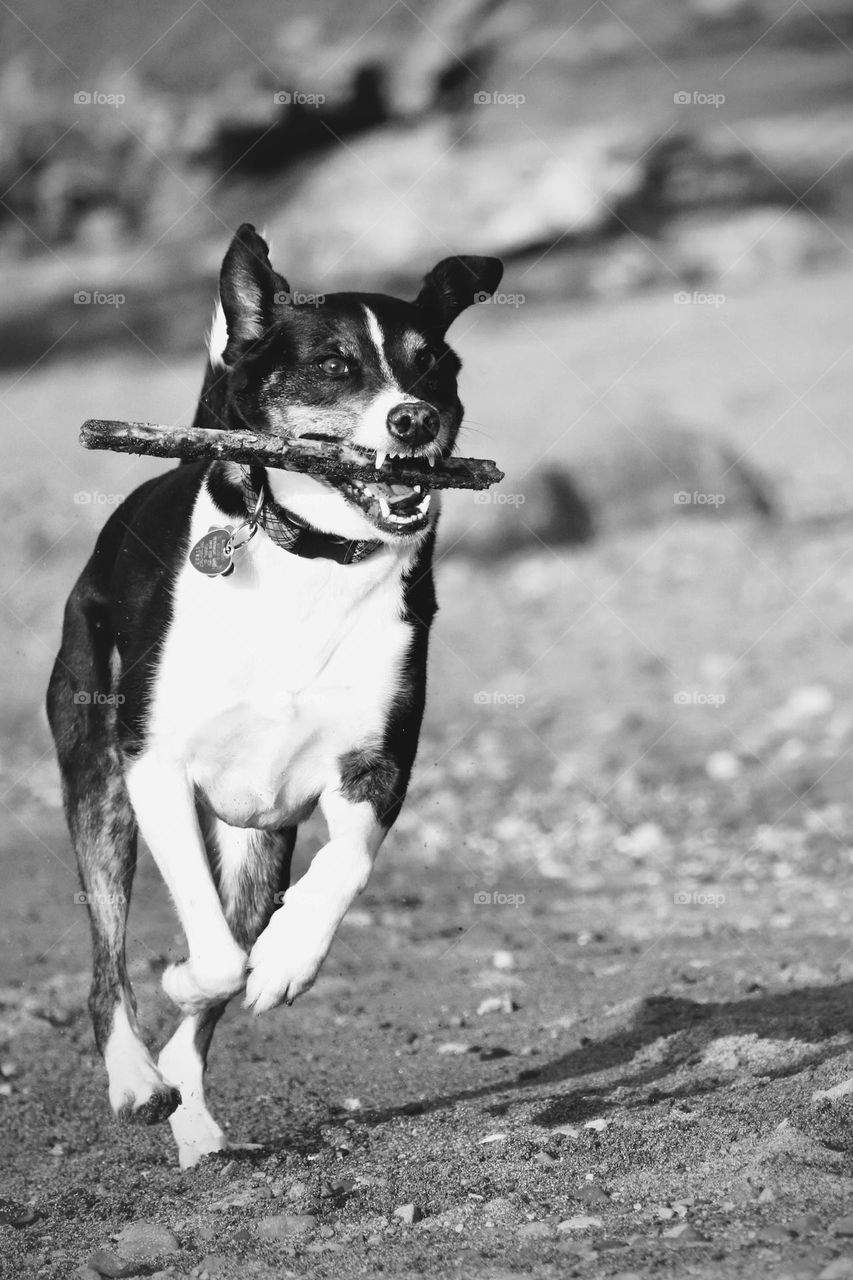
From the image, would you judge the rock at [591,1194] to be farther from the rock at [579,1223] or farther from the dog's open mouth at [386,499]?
the dog's open mouth at [386,499]

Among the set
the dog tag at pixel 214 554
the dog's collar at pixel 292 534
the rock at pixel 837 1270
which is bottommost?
the rock at pixel 837 1270

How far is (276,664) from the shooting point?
3789mm

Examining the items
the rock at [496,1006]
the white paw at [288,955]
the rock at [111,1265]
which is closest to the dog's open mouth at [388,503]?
the white paw at [288,955]

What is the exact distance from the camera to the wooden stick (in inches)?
140

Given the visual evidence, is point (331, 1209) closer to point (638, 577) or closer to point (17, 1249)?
point (17, 1249)

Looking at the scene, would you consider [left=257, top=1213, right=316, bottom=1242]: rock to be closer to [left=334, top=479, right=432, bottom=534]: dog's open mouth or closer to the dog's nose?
[left=334, top=479, right=432, bottom=534]: dog's open mouth

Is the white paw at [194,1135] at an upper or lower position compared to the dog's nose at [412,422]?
lower

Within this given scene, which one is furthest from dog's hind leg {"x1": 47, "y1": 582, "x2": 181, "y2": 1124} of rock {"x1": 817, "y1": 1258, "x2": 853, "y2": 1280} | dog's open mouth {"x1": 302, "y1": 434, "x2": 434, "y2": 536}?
rock {"x1": 817, "y1": 1258, "x2": 853, "y2": 1280}

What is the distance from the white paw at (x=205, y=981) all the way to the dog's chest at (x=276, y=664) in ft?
1.53

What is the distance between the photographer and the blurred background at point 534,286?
9.91 meters

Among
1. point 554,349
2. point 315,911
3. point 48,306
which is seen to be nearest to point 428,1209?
point 315,911

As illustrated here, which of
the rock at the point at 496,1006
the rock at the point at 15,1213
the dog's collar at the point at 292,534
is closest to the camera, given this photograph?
the rock at the point at 15,1213

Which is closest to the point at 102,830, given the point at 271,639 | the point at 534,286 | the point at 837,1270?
the point at 271,639

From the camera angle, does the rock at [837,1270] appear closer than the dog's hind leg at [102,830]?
Yes
